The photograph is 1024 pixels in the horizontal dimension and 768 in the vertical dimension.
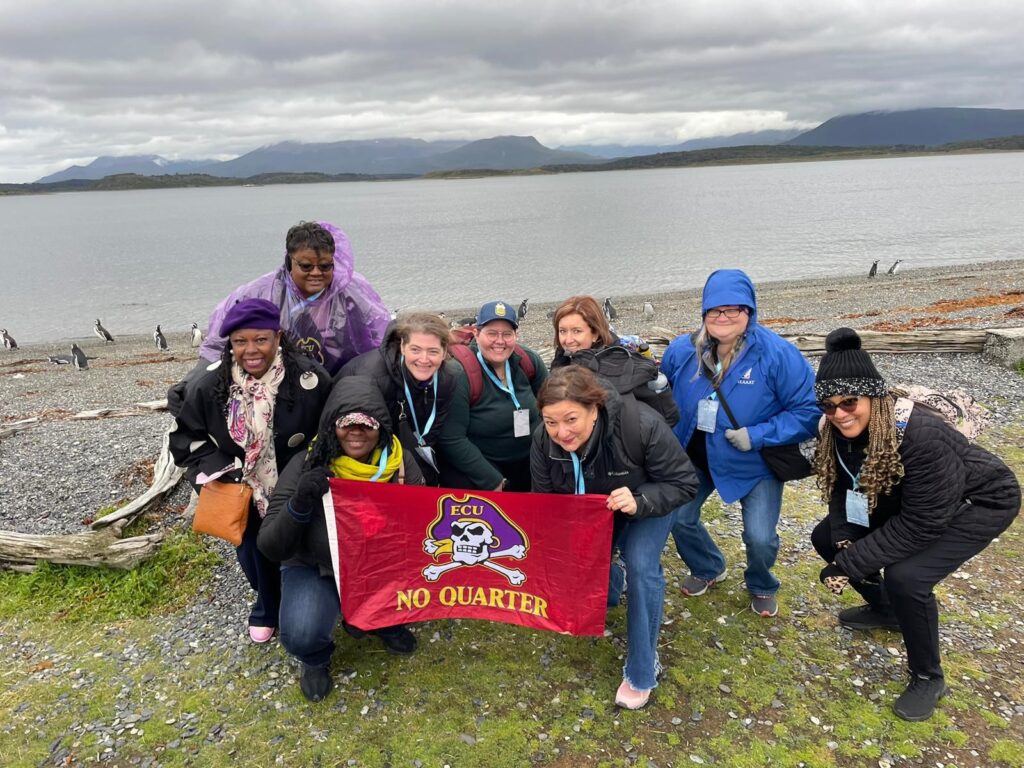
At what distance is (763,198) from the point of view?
11850cm

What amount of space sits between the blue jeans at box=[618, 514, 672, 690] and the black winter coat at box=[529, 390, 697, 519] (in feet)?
0.80

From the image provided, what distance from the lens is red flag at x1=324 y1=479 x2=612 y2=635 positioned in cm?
462

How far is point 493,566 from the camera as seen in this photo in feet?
15.9

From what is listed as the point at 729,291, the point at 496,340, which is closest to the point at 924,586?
the point at 729,291

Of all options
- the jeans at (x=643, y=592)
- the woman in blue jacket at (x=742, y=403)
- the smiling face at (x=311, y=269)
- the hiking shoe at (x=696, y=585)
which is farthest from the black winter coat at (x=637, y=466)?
the smiling face at (x=311, y=269)

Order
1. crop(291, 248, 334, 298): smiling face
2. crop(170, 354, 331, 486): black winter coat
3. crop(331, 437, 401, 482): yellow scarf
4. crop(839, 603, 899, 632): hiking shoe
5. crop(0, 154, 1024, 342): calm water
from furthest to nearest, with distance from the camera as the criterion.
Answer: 1. crop(0, 154, 1024, 342): calm water
2. crop(291, 248, 334, 298): smiling face
3. crop(839, 603, 899, 632): hiking shoe
4. crop(170, 354, 331, 486): black winter coat
5. crop(331, 437, 401, 482): yellow scarf

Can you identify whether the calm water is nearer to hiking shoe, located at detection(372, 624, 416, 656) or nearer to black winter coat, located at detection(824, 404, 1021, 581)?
hiking shoe, located at detection(372, 624, 416, 656)

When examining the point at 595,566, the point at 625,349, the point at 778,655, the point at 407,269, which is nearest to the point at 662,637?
the point at 778,655

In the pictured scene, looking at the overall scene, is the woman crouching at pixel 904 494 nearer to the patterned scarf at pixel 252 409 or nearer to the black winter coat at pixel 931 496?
the black winter coat at pixel 931 496

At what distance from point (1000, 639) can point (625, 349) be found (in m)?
3.94

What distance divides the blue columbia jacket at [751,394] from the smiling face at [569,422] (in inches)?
50.9

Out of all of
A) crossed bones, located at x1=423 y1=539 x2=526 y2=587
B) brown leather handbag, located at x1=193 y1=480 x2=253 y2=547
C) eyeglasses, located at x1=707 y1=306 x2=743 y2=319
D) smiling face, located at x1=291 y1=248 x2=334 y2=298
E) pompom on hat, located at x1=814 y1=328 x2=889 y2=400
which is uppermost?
smiling face, located at x1=291 y1=248 x2=334 y2=298

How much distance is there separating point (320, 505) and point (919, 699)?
14.9 ft

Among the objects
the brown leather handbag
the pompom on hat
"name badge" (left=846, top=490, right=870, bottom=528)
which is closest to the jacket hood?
the pompom on hat
